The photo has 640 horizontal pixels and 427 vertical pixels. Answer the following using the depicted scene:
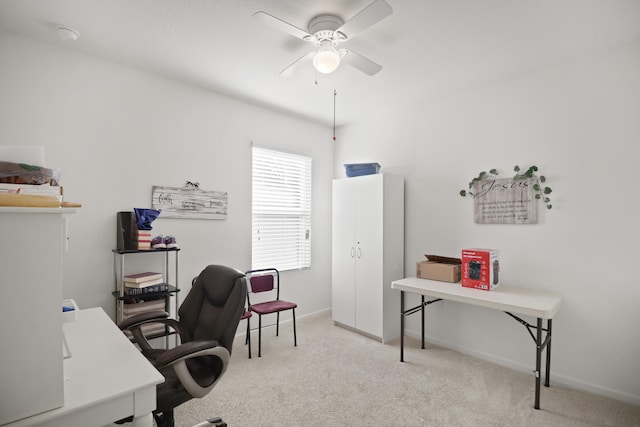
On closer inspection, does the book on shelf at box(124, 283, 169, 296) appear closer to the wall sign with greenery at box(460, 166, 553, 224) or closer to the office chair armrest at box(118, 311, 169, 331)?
the office chair armrest at box(118, 311, 169, 331)

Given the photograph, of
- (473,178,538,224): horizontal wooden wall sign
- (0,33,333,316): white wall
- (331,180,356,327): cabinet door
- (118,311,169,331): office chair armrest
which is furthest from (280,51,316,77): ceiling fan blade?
(473,178,538,224): horizontal wooden wall sign

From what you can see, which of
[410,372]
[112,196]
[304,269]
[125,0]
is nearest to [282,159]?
[304,269]

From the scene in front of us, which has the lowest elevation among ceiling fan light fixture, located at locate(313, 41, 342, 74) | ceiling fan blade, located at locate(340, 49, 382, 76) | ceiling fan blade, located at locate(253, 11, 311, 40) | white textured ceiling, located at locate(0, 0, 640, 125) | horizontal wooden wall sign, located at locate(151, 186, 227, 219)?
horizontal wooden wall sign, located at locate(151, 186, 227, 219)

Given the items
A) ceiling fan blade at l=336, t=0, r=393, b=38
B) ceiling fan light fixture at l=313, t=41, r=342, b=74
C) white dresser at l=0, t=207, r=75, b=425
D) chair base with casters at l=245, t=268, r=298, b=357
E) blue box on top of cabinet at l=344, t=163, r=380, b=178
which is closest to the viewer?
white dresser at l=0, t=207, r=75, b=425

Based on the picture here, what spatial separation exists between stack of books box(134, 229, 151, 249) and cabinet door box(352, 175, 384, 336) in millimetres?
2200

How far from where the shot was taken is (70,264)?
2605 mm

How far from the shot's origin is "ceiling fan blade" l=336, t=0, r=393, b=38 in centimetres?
173

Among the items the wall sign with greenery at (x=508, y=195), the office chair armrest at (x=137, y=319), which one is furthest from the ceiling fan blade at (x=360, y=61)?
the office chair armrest at (x=137, y=319)

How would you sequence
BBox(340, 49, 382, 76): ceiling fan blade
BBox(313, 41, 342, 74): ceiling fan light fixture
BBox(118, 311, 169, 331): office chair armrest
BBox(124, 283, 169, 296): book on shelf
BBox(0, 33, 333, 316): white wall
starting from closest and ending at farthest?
BBox(118, 311, 169, 331): office chair armrest → BBox(313, 41, 342, 74): ceiling fan light fixture → BBox(340, 49, 382, 76): ceiling fan blade → BBox(0, 33, 333, 316): white wall → BBox(124, 283, 169, 296): book on shelf

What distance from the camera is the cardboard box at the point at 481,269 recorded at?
110 inches

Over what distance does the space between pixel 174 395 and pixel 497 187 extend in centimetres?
309

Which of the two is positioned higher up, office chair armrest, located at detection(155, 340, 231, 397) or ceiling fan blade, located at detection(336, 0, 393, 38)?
ceiling fan blade, located at detection(336, 0, 393, 38)

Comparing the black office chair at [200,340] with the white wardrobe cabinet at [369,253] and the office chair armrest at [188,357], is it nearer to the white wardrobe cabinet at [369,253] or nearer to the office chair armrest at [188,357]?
the office chair armrest at [188,357]

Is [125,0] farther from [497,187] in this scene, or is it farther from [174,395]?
[497,187]
